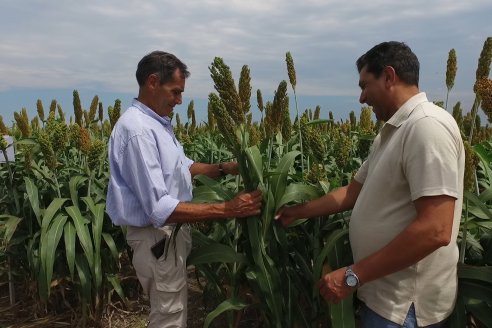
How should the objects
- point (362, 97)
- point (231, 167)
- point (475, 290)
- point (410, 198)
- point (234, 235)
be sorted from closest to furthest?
A: point (410, 198) < point (362, 97) < point (475, 290) < point (234, 235) < point (231, 167)

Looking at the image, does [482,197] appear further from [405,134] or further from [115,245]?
[115,245]

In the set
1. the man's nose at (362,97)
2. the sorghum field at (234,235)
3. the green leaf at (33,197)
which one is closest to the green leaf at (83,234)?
the sorghum field at (234,235)

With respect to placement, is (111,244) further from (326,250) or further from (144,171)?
(326,250)

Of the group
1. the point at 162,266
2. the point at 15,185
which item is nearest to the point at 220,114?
the point at 162,266

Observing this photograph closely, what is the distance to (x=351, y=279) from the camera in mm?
1410

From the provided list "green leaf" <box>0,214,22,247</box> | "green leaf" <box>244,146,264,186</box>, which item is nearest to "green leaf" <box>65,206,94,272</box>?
"green leaf" <box>0,214,22,247</box>

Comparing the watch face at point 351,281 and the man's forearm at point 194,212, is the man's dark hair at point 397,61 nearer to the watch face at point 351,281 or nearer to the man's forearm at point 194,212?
the watch face at point 351,281

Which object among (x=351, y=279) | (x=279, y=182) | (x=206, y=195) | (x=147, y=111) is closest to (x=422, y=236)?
(x=351, y=279)

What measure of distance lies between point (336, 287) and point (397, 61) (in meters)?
0.76

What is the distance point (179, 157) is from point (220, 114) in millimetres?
593

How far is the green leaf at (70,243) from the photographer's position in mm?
2561

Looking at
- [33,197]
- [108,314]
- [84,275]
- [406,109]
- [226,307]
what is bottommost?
[108,314]

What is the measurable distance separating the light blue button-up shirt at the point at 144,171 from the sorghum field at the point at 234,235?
0.51 feet

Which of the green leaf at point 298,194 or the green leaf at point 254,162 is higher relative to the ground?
the green leaf at point 254,162
